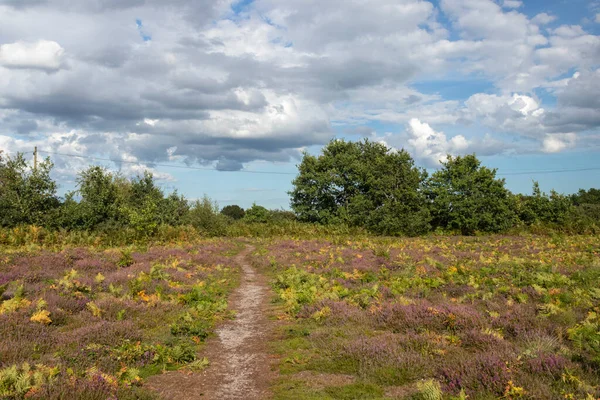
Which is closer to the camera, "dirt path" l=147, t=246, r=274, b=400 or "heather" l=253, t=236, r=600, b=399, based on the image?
"heather" l=253, t=236, r=600, b=399

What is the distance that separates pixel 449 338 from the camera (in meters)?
9.02

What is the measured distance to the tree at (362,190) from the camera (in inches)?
2277

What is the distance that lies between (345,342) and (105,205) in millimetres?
44490

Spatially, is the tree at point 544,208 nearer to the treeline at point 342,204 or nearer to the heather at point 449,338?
the treeline at point 342,204

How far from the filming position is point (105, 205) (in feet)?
156

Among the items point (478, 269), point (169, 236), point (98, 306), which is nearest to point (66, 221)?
point (169, 236)

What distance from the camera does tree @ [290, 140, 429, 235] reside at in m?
57.8

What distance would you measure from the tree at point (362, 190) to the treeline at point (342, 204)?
0.15 m

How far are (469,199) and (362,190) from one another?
64.9 ft

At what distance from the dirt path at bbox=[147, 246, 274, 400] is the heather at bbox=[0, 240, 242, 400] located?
0.35 meters

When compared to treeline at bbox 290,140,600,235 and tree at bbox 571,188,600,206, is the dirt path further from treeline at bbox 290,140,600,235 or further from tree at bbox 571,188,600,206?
tree at bbox 571,188,600,206

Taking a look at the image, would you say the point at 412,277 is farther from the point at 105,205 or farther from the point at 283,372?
the point at 105,205

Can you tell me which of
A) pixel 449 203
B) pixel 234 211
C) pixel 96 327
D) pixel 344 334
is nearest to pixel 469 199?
pixel 449 203

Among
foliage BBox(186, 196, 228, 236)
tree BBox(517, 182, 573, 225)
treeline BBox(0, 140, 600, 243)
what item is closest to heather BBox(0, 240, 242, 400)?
treeline BBox(0, 140, 600, 243)
